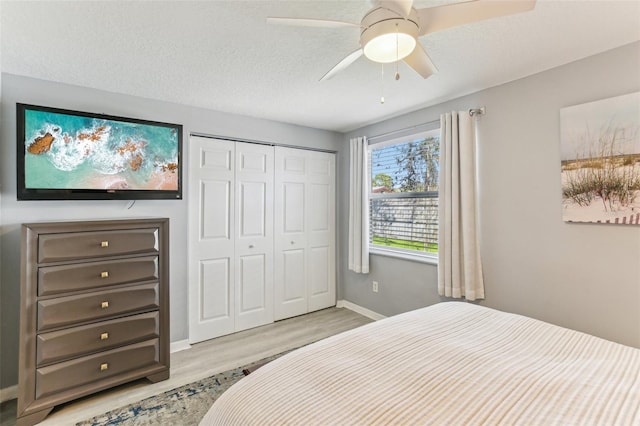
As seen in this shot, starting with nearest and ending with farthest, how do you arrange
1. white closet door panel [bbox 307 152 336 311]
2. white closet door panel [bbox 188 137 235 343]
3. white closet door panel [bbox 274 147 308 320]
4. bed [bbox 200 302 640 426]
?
bed [bbox 200 302 640 426] < white closet door panel [bbox 188 137 235 343] < white closet door panel [bbox 274 147 308 320] < white closet door panel [bbox 307 152 336 311]

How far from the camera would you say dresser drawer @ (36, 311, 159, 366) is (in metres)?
1.94

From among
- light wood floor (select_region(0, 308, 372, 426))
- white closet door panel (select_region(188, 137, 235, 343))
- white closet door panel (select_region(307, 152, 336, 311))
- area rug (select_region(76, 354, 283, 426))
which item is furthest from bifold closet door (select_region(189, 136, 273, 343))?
area rug (select_region(76, 354, 283, 426))

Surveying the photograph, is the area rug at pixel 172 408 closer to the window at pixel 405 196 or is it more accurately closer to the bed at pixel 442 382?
the bed at pixel 442 382

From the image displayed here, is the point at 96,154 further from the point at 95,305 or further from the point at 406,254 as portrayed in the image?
the point at 406,254

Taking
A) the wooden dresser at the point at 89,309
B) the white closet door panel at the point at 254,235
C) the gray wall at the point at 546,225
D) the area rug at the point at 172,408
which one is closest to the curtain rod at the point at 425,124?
the gray wall at the point at 546,225

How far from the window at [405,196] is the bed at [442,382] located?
165 centimetres

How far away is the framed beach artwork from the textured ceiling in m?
0.40

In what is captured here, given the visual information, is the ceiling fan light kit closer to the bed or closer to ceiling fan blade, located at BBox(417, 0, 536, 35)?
ceiling fan blade, located at BBox(417, 0, 536, 35)

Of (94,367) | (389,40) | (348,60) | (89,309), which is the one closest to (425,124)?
(348,60)

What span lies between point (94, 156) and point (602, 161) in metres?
3.71

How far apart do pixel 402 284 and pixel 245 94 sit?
99.2 inches

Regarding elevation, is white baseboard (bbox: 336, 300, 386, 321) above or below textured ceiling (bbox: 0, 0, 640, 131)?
below

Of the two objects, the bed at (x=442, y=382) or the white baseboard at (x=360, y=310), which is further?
the white baseboard at (x=360, y=310)

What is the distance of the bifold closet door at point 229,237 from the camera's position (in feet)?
9.95
